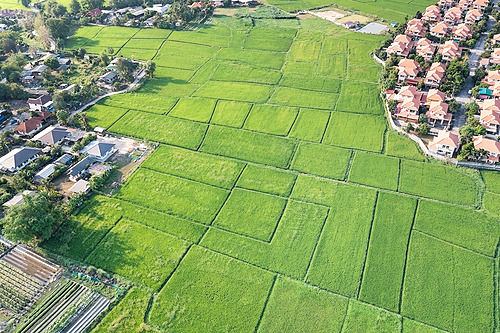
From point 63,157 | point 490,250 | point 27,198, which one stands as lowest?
point 490,250

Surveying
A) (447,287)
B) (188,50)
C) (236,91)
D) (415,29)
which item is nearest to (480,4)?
(415,29)

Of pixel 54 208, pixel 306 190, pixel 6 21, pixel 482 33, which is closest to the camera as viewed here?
pixel 54 208

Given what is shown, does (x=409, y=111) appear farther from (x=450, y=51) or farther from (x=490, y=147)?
(x=450, y=51)

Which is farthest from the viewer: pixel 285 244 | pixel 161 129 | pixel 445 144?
pixel 161 129

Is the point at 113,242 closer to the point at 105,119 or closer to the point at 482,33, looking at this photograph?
the point at 105,119

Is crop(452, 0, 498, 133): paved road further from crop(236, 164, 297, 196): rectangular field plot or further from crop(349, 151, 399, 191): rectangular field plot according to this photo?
crop(236, 164, 297, 196): rectangular field plot

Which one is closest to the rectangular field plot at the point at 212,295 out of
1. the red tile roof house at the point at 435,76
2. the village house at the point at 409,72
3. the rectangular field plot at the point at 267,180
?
the rectangular field plot at the point at 267,180

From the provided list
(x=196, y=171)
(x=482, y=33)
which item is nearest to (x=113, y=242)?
(x=196, y=171)

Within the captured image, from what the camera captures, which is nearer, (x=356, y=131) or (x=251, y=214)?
(x=251, y=214)
